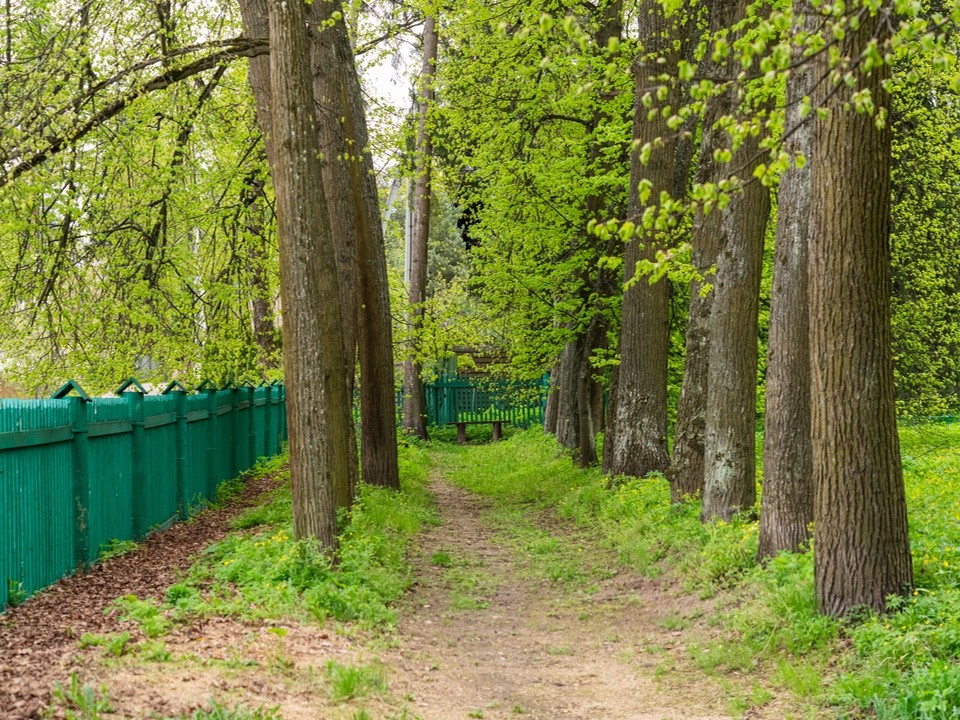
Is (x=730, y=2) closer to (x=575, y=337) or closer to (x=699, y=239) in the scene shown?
(x=699, y=239)

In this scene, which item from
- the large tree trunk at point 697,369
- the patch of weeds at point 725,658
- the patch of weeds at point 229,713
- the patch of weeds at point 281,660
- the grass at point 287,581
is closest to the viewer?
the patch of weeds at point 229,713

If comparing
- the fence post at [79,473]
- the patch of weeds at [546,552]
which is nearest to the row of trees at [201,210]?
the fence post at [79,473]

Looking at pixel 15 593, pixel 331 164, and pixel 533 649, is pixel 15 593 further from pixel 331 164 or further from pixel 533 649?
pixel 331 164

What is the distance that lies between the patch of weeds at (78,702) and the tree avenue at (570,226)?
3.35 meters

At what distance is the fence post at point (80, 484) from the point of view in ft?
28.6

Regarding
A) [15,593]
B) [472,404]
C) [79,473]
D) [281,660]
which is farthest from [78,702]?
[472,404]

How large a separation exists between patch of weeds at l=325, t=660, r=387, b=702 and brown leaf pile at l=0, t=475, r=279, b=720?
1.51 metres

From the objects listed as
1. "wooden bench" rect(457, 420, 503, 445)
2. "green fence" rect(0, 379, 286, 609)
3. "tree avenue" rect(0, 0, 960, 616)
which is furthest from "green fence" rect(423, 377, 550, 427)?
"green fence" rect(0, 379, 286, 609)

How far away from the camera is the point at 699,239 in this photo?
10953mm

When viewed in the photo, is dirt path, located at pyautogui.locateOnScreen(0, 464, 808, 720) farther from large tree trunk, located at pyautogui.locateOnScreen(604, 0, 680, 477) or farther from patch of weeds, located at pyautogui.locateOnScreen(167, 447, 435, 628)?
large tree trunk, located at pyautogui.locateOnScreen(604, 0, 680, 477)

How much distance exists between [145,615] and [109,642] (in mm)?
844

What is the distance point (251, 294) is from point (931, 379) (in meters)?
11.5

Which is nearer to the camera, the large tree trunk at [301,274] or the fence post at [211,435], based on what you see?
the large tree trunk at [301,274]

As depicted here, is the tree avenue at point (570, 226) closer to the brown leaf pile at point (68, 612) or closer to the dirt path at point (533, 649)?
the dirt path at point (533, 649)
